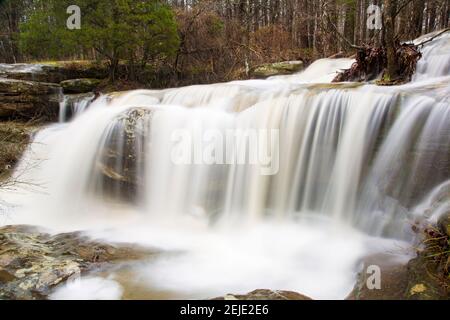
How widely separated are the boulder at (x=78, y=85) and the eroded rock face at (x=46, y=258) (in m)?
6.86

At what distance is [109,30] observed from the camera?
11547 mm

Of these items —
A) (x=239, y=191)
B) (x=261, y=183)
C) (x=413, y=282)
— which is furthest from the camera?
(x=239, y=191)

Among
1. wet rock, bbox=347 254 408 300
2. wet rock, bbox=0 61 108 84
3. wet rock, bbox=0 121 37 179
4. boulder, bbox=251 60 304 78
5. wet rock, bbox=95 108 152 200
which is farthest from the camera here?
boulder, bbox=251 60 304 78

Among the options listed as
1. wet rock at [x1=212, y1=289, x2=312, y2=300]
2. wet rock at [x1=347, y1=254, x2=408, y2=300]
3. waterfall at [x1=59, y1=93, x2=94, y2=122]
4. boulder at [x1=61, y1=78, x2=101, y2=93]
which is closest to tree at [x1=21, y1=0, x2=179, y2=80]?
boulder at [x1=61, y1=78, x2=101, y2=93]

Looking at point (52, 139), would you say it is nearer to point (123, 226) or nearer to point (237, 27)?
point (123, 226)

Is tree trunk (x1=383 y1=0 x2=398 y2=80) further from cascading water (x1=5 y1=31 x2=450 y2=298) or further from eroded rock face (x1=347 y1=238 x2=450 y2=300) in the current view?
eroded rock face (x1=347 y1=238 x2=450 y2=300)

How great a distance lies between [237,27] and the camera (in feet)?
53.1

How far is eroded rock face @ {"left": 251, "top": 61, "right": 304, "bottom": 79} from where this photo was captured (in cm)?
1247

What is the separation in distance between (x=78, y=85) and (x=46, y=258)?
8537 millimetres

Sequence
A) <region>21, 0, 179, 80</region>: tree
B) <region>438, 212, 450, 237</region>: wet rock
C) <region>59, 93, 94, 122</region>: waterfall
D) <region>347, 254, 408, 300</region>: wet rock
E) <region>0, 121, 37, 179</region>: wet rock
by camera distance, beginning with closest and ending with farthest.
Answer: <region>347, 254, 408, 300</region>: wet rock
<region>438, 212, 450, 237</region>: wet rock
<region>0, 121, 37, 179</region>: wet rock
<region>59, 93, 94, 122</region>: waterfall
<region>21, 0, 179, 80</region>: tree

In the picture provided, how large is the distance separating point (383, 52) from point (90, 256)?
7.19 meters

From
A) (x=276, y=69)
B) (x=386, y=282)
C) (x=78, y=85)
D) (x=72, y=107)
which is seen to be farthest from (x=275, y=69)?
(x=386, y=282)

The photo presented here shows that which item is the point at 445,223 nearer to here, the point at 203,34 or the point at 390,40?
the point at 390,40
